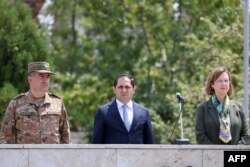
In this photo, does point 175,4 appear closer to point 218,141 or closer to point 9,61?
point 9,61

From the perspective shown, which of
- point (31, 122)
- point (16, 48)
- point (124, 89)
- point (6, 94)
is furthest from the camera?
point (16, 48)

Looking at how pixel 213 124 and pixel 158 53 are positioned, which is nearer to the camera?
pixel 213 124

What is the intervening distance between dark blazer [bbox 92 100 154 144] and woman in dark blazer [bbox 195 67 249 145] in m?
0.57

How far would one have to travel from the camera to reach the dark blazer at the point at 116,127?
28.6 feet

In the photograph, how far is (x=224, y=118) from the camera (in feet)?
28.7

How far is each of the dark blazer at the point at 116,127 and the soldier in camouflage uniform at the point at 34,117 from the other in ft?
1.42

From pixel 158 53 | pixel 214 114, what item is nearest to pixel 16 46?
pixel 214 114

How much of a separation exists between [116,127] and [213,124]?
980mm

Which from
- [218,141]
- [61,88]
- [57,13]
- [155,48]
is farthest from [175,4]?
[218,141]

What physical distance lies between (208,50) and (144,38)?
11.5ft

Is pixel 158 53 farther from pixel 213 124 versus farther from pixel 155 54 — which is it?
pixel 213 124

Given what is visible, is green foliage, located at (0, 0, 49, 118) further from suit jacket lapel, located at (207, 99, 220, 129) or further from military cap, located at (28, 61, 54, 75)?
suit jacket lapel, located at (207, 99, 220, 129)

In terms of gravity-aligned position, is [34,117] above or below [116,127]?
above

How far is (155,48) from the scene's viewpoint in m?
19.8
